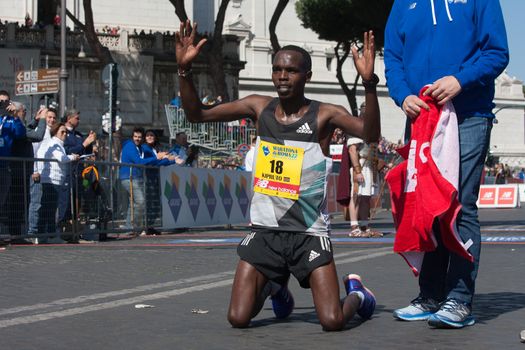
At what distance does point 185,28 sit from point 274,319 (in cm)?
171

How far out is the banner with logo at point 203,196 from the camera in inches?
784

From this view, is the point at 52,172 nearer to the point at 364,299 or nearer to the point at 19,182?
the point at 19,182

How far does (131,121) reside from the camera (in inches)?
1745

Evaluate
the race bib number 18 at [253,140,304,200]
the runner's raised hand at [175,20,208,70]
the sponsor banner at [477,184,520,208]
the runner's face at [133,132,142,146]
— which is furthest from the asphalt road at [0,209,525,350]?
the sponsor banner at [477,184,520,208]

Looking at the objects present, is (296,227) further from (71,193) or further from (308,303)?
(71,193)

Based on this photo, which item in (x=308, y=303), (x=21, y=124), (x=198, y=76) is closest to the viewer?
(x=308, y=303)

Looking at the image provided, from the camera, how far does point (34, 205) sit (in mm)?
15578

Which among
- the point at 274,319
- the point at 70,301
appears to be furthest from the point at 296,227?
the point at 70,301

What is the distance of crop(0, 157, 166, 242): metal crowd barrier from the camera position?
15273mm

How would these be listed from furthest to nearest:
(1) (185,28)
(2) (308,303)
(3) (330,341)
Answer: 1. (2) (308,303)
2. (1) (185,28)
3. (3) (330,341)

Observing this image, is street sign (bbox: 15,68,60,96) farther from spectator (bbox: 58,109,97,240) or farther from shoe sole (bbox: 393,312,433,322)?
shoe sole (bbox: 393,312,433,322)

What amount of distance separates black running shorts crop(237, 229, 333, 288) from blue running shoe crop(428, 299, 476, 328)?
25.6 inches

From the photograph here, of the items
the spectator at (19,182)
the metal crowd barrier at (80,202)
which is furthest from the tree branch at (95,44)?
the spectator at (19,182)

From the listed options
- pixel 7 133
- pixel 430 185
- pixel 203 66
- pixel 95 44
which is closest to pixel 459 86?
pixel 430 185
